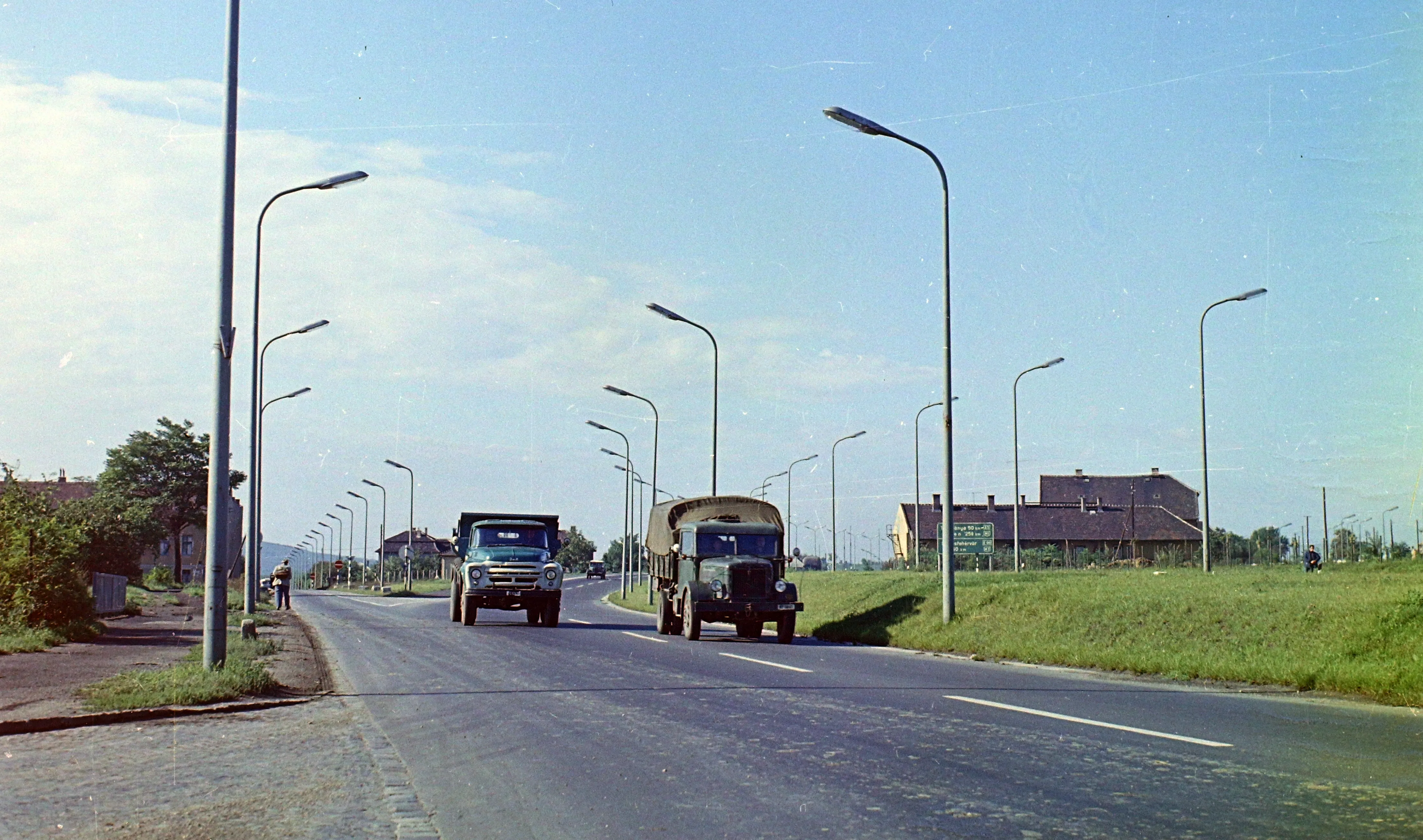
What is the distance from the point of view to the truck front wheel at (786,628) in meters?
24.9

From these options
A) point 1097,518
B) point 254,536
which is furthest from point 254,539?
point 1097,518

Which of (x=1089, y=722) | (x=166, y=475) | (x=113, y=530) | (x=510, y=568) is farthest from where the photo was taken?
(x=166, y=475)

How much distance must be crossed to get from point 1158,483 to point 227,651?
117 meters

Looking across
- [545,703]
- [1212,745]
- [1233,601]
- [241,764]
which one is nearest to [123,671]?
[545,703]

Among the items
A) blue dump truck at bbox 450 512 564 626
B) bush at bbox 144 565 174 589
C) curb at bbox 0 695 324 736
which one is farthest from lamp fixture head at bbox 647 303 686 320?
bush at bbox 144 565 174 589

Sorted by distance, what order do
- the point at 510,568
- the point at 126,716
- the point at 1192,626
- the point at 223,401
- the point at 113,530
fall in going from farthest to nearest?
the point at 113,530 < the point at 510,568 < the point at 1192,626 < the point at 223,401 < the point at 126,716

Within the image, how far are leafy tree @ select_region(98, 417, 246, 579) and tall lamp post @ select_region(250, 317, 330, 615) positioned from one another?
62.5 metres

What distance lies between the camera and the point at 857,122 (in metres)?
22.0

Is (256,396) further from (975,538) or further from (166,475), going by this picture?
(166,475)

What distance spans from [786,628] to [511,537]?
945 centimetres

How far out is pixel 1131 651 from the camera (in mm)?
17891

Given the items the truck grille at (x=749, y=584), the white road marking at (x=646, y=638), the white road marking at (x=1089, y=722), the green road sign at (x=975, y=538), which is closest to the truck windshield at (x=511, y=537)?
the white road marking at (x=646, y=638)

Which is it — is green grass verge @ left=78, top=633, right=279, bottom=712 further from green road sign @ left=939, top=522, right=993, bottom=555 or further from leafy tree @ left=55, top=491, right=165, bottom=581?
green road sign @ left=939, top=522, right=993, bottom=555

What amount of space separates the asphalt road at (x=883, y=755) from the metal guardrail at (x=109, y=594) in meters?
17.9
